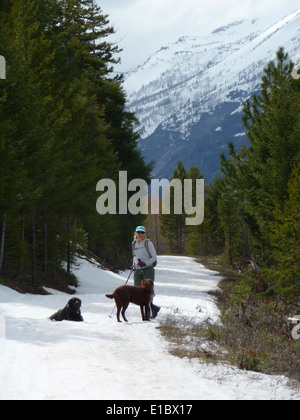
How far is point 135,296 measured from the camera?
1078cm

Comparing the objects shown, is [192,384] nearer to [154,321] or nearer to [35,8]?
[154,321]

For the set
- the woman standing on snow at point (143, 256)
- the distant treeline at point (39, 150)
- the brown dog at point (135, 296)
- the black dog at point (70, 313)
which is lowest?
the black dog at point (70, 313)

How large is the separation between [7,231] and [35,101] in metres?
4.32

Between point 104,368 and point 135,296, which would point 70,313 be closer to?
point 135,296

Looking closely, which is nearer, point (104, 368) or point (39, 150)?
point (104, 368)

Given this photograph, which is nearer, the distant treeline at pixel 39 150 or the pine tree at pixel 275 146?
the distant treeline at pixel 39 150

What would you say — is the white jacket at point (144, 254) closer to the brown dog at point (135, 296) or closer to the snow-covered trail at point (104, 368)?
the brown dog at point (135, 296)

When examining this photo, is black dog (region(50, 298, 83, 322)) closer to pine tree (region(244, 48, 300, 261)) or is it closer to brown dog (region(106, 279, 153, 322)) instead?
brown dog (region(106, 279, 153, 322))

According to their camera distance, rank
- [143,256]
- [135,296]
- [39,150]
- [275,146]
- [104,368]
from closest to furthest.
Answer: [104,368], [135,296], [143,256], [39,150], [275,146]

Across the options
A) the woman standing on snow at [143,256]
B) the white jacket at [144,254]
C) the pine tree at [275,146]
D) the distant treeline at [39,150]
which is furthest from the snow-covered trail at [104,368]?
the pine tree at [275,146]

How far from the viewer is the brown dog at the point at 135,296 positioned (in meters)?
10.7

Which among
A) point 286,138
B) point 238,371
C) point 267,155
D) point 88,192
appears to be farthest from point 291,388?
point 267,155

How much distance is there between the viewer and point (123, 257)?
3831cm

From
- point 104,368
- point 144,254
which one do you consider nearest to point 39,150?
point 144,254
